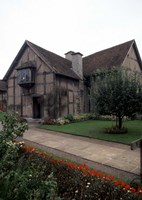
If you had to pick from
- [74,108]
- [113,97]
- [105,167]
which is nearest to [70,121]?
[74,108]

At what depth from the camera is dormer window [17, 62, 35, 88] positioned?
58.4ft

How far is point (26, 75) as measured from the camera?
59.3 feet

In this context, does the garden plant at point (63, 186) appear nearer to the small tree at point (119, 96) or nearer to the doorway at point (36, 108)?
the small tree at point (119, 96)

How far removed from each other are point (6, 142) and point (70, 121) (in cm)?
1143

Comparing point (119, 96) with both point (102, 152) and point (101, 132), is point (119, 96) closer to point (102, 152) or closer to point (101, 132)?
point (101, 132)

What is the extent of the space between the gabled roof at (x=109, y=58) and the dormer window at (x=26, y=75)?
714 cm

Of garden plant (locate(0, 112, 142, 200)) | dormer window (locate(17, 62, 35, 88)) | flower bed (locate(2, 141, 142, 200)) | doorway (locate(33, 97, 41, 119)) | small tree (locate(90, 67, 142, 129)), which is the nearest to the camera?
garden plant (locate(0, 112, 142, 200))

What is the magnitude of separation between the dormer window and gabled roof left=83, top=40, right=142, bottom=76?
7.14 m

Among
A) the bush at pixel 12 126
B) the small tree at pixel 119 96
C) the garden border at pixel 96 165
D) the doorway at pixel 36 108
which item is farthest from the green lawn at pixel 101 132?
the doorway at pixel 36 108

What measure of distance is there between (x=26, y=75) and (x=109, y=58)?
1109 centimetres

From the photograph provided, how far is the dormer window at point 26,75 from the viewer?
58.4ft

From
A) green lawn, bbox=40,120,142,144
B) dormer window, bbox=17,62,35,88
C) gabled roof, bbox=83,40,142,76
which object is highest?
gabled roof, bbox=83,40,142,76

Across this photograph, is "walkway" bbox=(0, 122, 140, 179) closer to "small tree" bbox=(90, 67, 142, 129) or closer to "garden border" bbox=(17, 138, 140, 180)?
"garden border" bbox=(17, 138, 140, 180)

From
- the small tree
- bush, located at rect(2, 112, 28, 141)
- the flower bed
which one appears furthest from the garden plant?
the small tree
